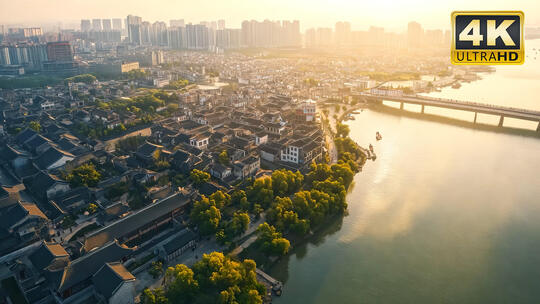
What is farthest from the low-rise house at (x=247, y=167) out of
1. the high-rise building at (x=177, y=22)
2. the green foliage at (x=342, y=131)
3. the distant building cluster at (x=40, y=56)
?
the high-rise building at (x=177, y=22)

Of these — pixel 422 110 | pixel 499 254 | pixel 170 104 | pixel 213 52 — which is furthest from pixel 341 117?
pixel 213 52

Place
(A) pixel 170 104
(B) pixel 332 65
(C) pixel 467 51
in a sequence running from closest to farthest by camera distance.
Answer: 1. (C) pixel 467 51
2. (A) pixel 170 104
3. (B) pixel 332 65

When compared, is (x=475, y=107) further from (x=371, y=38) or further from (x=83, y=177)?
(x=371, y=38)

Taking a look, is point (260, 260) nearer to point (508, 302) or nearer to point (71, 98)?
point (508, 302)

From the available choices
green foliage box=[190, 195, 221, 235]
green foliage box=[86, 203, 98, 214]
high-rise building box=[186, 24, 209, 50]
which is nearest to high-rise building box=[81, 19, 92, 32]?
high-rise building box=[186, 24, 209, 50]

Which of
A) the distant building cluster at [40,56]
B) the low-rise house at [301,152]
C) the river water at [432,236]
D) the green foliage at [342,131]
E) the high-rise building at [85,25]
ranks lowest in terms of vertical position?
the river water at [432,236]

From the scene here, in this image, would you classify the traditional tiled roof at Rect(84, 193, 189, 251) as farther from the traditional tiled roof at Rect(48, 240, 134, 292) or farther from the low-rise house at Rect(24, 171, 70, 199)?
the low-rise house at Rect(24, 171, 70, 199)

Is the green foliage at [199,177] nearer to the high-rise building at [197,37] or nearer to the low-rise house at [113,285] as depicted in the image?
the low-rise house at [113,285]
